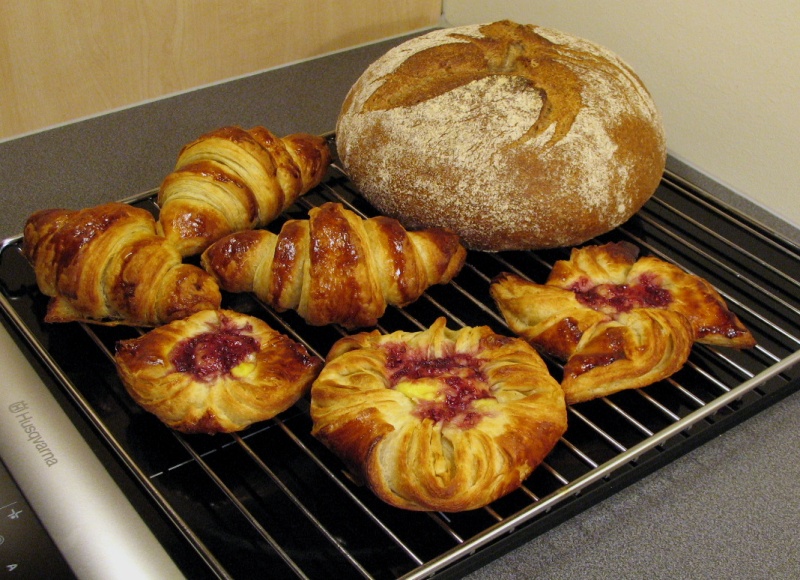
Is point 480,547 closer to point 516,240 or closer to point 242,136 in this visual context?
point 516,240

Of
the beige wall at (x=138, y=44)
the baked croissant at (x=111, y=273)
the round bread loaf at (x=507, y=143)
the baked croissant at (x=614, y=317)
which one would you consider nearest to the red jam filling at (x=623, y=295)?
the baked croissant at (x=614, y=317)

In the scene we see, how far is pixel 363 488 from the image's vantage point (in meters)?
0.91

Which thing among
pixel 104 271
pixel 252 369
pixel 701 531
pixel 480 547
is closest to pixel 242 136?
pixel 104 271

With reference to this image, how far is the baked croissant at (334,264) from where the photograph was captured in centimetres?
104

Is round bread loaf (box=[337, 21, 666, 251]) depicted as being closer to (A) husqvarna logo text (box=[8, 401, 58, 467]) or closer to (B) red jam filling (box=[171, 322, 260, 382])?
(B) red jam filling (box=[171, 322, 260, 382])

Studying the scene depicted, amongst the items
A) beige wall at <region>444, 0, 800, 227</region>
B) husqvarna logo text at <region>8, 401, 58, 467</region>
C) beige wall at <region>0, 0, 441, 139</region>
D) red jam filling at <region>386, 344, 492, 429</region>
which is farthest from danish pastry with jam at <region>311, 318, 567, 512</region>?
beige wall at <region>0, 0, 441, 139</region>

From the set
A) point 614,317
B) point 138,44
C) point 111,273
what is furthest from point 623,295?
point 138,44

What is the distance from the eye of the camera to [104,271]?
1062 millimetres

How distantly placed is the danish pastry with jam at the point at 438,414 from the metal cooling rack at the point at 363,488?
0.13 feet

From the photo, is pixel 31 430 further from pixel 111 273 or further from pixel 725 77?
pixel 725 77

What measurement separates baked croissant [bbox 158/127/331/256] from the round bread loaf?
9 centimetres

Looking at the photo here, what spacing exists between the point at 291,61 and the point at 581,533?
123 centimetres

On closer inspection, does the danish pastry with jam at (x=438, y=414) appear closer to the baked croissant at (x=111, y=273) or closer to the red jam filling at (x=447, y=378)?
the red jam filling at (x=447, y=378)

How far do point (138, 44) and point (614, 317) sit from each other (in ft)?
3.32
